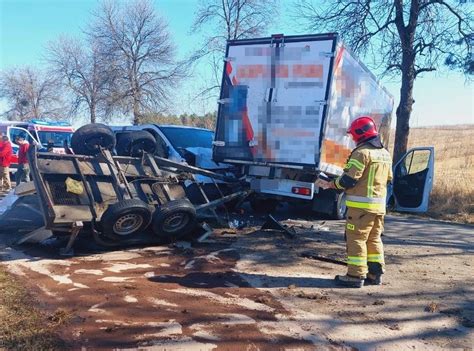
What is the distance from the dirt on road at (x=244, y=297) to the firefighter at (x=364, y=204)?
205mm

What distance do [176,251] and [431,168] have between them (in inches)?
266

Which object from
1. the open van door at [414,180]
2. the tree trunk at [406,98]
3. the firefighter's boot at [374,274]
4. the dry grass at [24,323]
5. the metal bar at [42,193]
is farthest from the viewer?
the tree trunk at [406,98]

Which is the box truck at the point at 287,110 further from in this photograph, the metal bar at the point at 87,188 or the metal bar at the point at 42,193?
the metal bar at the point at 42,193

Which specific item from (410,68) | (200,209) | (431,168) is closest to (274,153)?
(200,209)

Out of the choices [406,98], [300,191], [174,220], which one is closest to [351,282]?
[174,220]

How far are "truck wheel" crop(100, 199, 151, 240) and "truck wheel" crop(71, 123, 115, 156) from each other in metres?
1.78

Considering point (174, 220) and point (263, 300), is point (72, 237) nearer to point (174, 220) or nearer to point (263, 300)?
point (174, 220)

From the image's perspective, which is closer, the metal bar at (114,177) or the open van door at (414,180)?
the metal bar at (114,177)

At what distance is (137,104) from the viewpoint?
96.8ft

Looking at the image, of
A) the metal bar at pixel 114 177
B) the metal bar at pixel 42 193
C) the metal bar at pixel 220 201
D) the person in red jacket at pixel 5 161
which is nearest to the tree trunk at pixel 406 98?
the metal bar at pixel 220 201

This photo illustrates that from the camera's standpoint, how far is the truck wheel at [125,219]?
546cm

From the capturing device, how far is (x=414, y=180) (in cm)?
1091

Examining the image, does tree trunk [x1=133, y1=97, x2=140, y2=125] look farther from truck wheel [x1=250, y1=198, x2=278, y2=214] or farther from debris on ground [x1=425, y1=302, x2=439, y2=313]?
debris on ground [x1=425, y1=302, x2=439, y2=313]

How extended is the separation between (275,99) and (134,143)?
2477 millimetres
